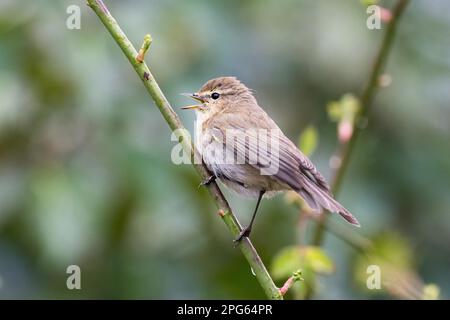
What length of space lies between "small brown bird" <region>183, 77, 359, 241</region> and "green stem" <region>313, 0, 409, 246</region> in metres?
0.12

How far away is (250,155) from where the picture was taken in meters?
4.12

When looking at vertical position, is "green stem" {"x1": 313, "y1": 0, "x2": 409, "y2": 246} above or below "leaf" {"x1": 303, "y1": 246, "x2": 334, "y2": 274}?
above

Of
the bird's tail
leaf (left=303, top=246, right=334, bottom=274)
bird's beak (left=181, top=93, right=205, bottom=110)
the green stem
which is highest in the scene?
bird's beak (left=181, top=93, right=205, bottom=110)

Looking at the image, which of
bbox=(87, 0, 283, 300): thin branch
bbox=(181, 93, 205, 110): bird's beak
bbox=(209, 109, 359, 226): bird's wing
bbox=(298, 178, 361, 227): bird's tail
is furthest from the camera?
bbox=(181, 93, 205, 110): bird's beak

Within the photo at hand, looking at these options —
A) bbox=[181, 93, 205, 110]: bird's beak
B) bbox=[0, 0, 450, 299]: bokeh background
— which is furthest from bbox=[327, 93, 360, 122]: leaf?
bbox=[181, 93, 205, 110]: bird's beak

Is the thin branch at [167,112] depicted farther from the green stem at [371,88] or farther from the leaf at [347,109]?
the leaf at [347,109]

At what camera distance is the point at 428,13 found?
5637 millimetres

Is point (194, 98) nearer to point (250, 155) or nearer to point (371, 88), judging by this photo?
point (250, 155)

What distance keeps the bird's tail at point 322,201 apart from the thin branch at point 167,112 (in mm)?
576

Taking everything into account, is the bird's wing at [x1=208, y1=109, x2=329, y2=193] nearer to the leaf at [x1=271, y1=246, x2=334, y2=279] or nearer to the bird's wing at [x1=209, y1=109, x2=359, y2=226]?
the bird's wing at [x1=209, y1=109, x2=359, y2=226]

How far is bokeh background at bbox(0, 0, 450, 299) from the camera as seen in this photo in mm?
4520

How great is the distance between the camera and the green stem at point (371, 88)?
367 centimetres

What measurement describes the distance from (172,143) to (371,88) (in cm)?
138

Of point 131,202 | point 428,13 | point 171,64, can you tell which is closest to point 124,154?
point 131,202
